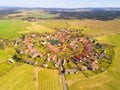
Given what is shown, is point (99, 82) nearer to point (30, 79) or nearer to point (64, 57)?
point (30, 79)

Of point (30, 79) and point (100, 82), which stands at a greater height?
point (100, 82)

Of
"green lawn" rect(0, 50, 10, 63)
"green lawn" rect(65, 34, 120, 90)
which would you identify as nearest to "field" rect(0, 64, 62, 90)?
"green lawn" rect(65, 34, 120, 90)

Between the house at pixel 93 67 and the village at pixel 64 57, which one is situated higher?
the house at pixel 93 67

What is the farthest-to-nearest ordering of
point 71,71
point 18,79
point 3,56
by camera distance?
point 3,56
point 71,71
point 18,79

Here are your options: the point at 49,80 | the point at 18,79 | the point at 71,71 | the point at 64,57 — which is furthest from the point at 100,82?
the point at 64,57

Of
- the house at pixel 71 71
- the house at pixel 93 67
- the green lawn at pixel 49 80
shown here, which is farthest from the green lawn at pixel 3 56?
the house at pixel 93 67

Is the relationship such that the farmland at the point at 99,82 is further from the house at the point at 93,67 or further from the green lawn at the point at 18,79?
the green lawn at the point at 18,79

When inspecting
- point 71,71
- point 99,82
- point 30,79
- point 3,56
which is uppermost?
point 99,82

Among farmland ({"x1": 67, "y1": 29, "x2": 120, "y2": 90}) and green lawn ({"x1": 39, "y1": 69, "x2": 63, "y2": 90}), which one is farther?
farmland ({"x1": 67, "y1": 29, "x2": 120, "y2": 90})

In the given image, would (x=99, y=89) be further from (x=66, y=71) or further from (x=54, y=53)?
(x=54, y=53)

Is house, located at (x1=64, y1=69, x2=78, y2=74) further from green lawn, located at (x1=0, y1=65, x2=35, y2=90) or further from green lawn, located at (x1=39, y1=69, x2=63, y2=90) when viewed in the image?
green lawn, located at (x1=0, y1=65, x2=35, y2=90)

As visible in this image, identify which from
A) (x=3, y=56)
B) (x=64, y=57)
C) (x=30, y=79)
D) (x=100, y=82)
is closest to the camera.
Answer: (x=100, y=82)
